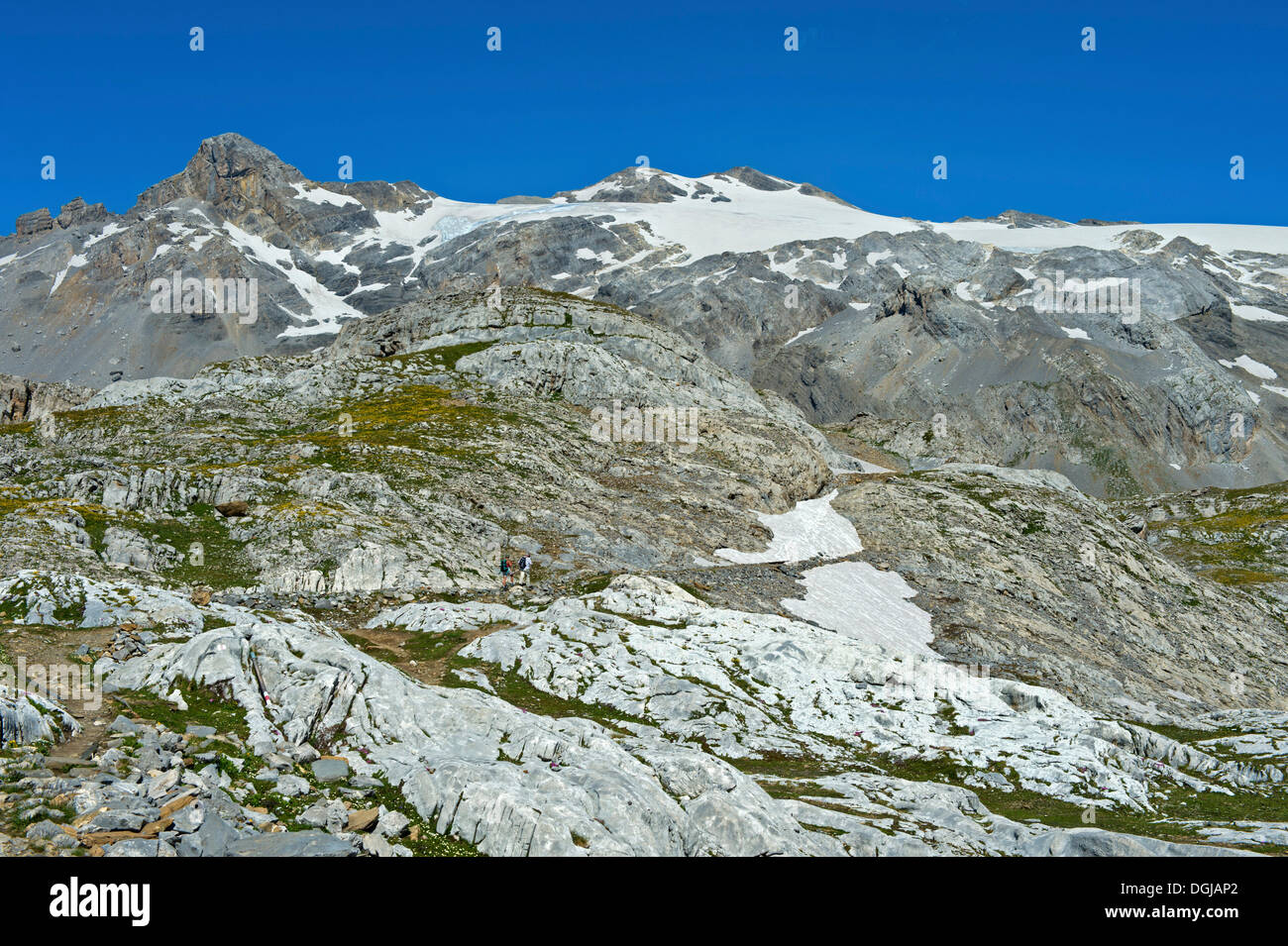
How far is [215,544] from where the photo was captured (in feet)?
163

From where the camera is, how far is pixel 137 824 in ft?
52.9

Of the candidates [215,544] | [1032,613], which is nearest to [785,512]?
[1032,613]

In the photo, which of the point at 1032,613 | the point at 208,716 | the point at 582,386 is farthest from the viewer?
the point at 582,386

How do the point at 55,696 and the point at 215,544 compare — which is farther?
the point at 215,544
